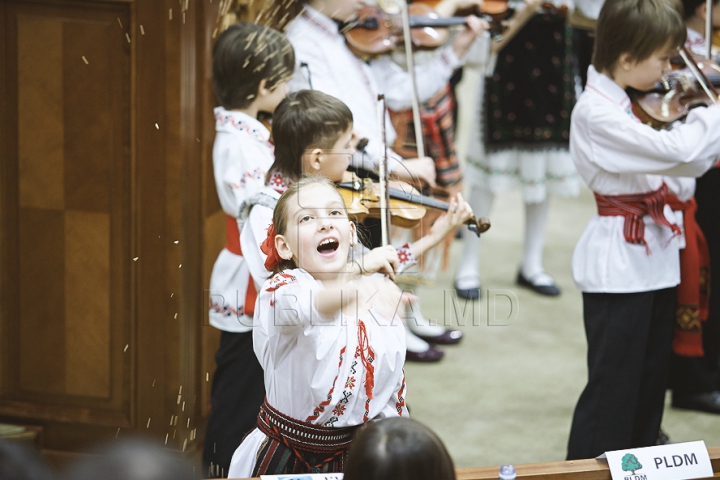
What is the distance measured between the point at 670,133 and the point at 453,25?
3.14 ft

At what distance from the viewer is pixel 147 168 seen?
6.74ft

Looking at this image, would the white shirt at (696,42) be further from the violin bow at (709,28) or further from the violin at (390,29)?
the violin at (390,29)

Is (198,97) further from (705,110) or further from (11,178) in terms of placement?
(705,110)

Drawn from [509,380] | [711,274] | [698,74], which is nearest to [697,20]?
[698,74]

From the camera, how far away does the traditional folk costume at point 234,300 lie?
1888 mm

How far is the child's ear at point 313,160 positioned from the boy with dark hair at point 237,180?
0.18m

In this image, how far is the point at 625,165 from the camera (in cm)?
196

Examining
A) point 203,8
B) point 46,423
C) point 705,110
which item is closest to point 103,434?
point 46,423

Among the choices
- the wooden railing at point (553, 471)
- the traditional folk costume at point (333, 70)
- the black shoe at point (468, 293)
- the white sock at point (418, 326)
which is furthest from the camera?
the black shoe at point (468, 293)

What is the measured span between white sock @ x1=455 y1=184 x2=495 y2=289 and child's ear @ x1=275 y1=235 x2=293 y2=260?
215cm

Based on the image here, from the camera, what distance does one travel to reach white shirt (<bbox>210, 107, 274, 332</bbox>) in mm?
1879

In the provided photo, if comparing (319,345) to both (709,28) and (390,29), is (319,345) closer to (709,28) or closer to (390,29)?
(390,29)

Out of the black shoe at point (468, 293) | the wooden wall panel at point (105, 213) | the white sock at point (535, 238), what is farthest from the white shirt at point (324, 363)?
the white sock at point (535, 238)

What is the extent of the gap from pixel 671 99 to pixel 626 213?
0.87 ft
